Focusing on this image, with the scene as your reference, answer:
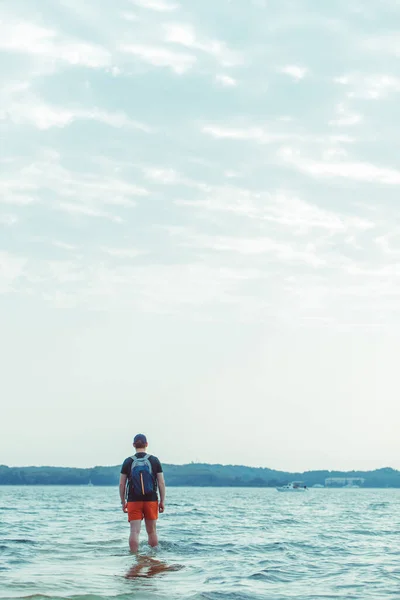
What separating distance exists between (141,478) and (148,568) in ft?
5.14

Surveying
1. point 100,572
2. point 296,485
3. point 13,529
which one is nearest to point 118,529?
point 13,529

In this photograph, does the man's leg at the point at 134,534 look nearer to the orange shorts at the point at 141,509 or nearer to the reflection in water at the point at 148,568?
the orange shorts at the point at 141,509

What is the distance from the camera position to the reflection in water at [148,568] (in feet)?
39.6

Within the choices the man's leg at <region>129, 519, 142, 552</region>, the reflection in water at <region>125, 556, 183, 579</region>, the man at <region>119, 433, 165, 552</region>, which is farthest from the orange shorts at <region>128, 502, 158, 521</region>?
the reflection in water at <region>125, 556, 183, 579</region>

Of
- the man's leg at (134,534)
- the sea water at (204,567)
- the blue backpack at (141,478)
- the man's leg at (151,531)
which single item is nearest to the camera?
the sea water at (204,567)

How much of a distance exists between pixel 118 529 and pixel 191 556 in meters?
9.80

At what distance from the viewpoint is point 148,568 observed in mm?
12859

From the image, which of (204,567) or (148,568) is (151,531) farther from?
(148,568)

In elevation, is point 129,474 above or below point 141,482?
above

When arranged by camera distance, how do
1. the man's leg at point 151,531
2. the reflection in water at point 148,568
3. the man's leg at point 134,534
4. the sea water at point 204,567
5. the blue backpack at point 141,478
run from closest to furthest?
the sea water at point 204,567
the reflection in water at point 148,568
the blue backpack at point 141,478
the man's leg at point 134,534
the man's leg at point 151,531

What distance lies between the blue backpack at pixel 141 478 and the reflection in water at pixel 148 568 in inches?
48.6

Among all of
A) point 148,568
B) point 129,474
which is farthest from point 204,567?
point 129,474

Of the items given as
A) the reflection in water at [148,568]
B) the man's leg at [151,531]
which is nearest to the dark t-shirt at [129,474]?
the man's leg at [151,531]

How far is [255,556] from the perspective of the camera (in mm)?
15836
